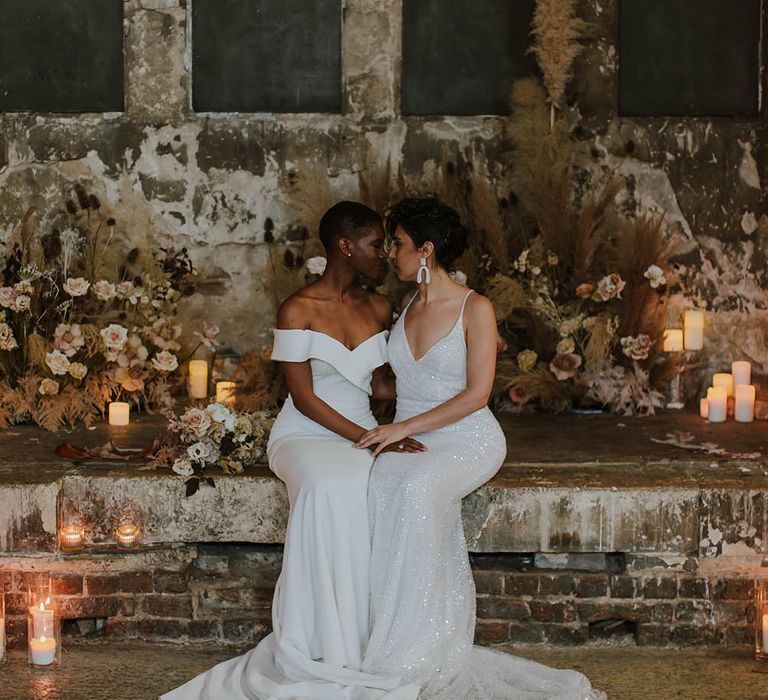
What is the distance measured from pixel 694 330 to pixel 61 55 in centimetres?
364

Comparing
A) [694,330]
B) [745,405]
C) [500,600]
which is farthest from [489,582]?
[694,330]

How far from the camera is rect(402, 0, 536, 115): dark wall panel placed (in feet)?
21.5

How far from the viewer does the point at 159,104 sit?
Result: 657cm

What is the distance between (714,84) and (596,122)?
667mm

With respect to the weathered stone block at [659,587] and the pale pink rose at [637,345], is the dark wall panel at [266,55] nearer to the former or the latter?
the pale pink rose at [637,345]

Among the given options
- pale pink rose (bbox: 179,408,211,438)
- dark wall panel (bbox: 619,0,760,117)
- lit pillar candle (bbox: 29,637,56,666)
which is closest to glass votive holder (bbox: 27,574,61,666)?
lit pillar candle (bbox: 29,637,56,666)

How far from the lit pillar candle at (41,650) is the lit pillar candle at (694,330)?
3.56 m

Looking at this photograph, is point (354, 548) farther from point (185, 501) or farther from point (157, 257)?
point (157, 257)

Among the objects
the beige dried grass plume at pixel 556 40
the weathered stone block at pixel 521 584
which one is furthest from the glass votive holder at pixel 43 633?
the beige dried grass plume at pixel 556 40

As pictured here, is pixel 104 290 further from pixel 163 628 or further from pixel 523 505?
pixel 523 505

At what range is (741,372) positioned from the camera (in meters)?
6.12

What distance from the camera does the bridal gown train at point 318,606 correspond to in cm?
402

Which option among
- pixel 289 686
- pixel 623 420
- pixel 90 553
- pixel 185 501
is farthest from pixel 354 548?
pixel 623 420

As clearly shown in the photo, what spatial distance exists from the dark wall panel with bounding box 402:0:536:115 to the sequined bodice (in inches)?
91.0
